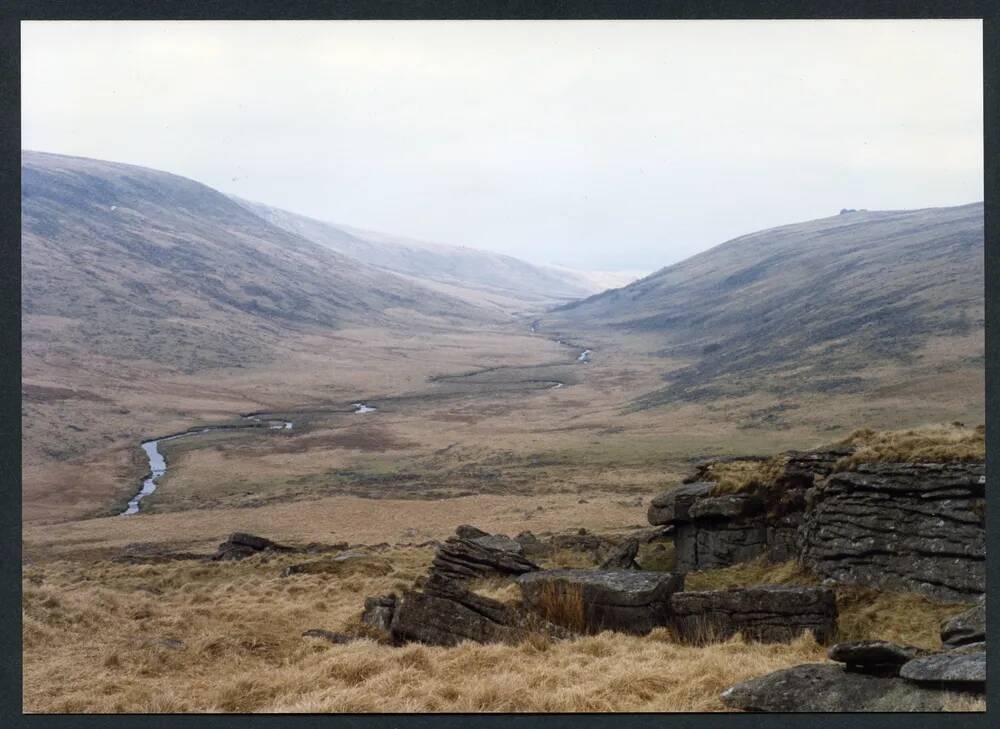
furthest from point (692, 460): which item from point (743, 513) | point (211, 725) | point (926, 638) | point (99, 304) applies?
point (99, 304)

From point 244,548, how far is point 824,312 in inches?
4218

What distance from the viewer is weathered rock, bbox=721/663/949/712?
27.6 feet

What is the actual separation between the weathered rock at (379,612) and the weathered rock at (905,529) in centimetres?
677

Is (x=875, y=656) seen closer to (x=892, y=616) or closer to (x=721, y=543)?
(x=892, y=616)

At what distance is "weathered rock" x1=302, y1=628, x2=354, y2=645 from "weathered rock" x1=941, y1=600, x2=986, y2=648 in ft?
25.3

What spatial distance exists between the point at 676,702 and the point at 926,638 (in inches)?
157

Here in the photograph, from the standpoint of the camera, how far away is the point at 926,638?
10828 millimetres

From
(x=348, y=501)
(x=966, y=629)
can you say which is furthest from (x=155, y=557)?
(x=966, y=629)

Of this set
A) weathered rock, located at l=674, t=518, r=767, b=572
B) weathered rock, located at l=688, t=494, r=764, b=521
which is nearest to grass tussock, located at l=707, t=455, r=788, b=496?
weathered rock, located at l=688, t=494, r=764, b=521

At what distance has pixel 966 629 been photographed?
970 cm

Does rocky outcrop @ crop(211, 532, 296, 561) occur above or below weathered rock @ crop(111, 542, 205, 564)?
above

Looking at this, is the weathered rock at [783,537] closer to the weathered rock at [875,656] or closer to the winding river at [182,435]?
the weathered rock at [875,656]

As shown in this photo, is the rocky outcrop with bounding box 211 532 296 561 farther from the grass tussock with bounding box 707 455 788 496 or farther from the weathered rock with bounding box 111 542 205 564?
the grass tussock with bounding box 707 455 788 496

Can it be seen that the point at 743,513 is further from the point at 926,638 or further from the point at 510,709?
the point at 510,709
